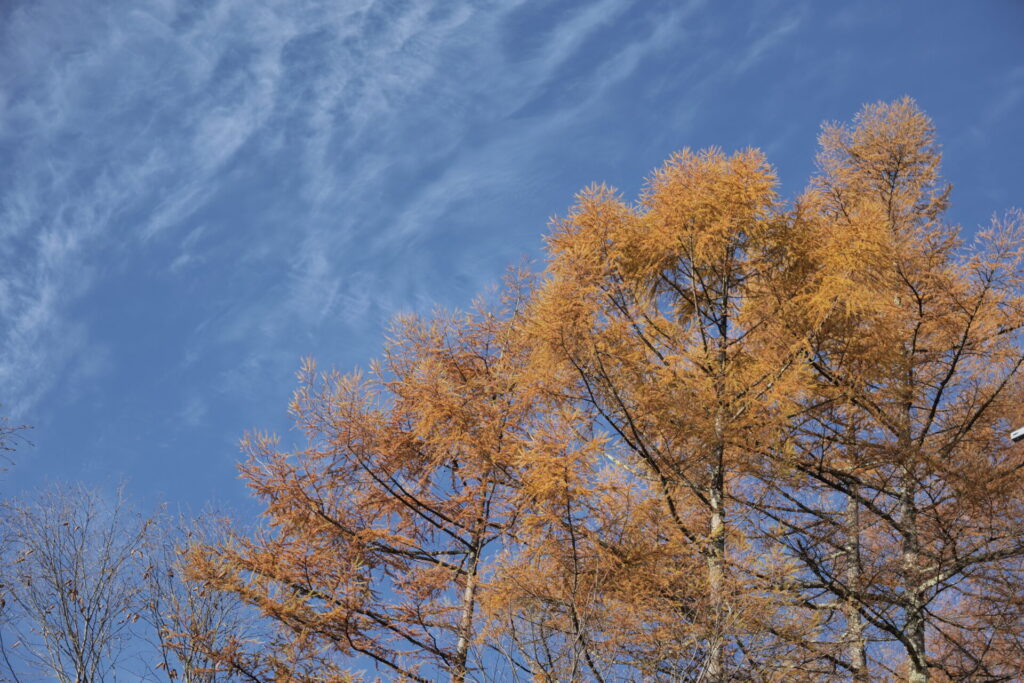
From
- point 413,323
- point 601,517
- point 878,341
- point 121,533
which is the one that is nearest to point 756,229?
point 878,341

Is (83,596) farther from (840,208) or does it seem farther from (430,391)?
(840,208)

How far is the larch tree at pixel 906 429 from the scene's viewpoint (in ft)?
24.9

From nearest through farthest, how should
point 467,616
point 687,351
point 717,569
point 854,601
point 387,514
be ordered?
1. point 717,569
2. point 854,601
3. point 687,351
4. point 467,616
5. point 387,514

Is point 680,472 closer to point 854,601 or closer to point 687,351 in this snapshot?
point 687,351

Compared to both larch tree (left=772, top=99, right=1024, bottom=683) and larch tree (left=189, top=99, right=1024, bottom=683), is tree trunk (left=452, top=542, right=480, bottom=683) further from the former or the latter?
larch tree (left=772, top=99, right=1024, bottom=683)

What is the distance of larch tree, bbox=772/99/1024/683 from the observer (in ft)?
24.9

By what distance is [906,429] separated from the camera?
314 inches

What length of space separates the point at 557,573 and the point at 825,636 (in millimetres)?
2152

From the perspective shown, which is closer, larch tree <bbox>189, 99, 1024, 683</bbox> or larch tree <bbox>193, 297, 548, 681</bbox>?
larch tree <bbox>189, 99, 1024, 683</bbox>

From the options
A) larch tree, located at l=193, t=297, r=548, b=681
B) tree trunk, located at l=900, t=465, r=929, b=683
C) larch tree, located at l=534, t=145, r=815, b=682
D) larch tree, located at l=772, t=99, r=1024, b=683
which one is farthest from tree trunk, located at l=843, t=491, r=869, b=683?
larch tree, located at l=193, t=297, r=548, b=681

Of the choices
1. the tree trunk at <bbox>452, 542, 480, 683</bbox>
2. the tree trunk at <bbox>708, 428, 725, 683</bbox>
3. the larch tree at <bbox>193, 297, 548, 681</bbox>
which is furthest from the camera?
the tree trunk at <bbox>452, 542, 480, 683</bbox>

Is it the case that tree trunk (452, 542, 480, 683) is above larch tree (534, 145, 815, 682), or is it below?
below

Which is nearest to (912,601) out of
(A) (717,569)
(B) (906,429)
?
(B) (906,429)

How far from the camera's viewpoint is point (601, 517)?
24.0 ft
